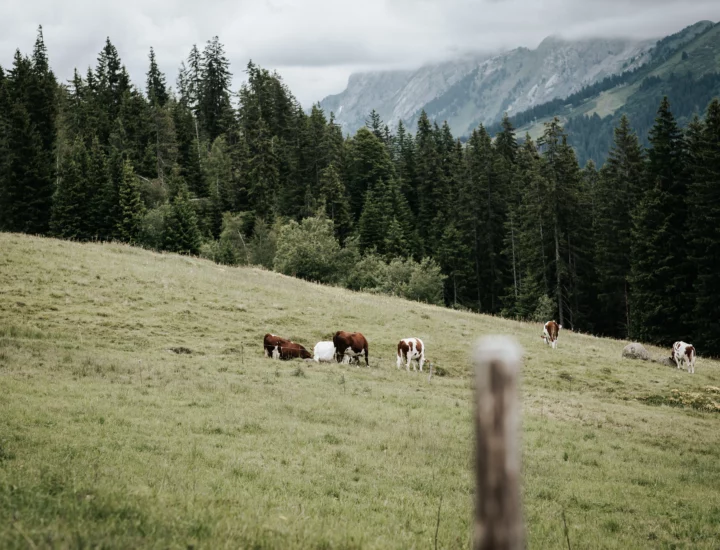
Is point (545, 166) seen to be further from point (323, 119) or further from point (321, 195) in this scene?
point (323, 119)

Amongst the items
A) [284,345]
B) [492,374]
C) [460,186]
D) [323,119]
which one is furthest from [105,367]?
[323,119]

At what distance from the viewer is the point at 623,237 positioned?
64.2 meters

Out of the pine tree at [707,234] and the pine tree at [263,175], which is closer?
the pine tree at [707,234]

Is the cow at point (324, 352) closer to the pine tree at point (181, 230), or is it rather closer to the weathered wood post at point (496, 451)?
the weathered wood post at point (496, 451)

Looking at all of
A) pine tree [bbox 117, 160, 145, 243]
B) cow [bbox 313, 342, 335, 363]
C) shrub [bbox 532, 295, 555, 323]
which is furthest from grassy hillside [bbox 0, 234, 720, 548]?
pine tree [bbox 117, 160, 145, 243]

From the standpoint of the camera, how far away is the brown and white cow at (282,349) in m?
24.8

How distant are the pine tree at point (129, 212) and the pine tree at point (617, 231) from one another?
176 ft

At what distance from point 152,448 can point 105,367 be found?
8.85m

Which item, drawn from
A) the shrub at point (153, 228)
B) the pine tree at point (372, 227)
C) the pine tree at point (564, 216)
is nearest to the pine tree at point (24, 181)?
the shrub at point (153, 228)

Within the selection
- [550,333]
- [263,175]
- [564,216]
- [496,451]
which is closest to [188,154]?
[263,175]

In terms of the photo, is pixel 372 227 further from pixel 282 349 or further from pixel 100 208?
pixel 282 349

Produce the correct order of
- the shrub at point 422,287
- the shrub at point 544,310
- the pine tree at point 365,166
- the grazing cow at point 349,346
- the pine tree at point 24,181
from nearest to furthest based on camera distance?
the grazing cow at point 349,346
the shrub at point 544,310
the shrub at point 422,287
the pine tree at point 24,181
the pine tree at point 365,166

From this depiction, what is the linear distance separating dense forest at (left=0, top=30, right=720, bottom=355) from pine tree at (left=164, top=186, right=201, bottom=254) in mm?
164

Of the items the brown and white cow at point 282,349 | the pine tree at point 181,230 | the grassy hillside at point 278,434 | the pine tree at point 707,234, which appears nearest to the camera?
the grassy hillside at point 278,434
